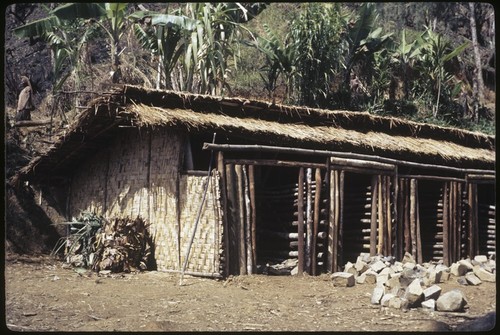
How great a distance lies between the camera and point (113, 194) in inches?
432

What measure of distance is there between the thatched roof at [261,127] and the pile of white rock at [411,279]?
2.09 meters

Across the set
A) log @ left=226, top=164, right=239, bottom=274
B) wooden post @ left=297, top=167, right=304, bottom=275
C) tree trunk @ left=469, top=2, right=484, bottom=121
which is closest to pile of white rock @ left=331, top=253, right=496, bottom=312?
wooden post @ left=297, top=167, right=304, bottom=275

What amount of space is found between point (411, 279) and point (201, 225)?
3.09m

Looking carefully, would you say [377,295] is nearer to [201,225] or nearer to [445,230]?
[201,225]

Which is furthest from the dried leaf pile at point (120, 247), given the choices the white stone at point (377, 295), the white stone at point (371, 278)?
the white stone at point (377, 295)

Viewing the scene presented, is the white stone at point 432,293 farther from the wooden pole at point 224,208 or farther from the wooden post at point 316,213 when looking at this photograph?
the wooden pole at point 224,208

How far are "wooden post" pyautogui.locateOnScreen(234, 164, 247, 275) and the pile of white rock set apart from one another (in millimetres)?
1345

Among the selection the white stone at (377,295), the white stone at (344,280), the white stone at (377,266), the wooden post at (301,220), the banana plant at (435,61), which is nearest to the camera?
the white stone at (377,295)

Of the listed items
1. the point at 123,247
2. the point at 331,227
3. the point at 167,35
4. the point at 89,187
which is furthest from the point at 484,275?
the point at 167,35

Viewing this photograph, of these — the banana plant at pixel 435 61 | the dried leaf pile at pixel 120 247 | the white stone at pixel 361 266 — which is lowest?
the white stone at pixel 361 266

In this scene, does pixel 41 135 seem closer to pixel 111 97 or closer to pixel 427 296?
pixel 111 97

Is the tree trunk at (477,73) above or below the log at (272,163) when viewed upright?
above

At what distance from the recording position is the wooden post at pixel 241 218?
8.80 metres

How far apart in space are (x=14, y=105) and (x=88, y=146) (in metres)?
7.54
